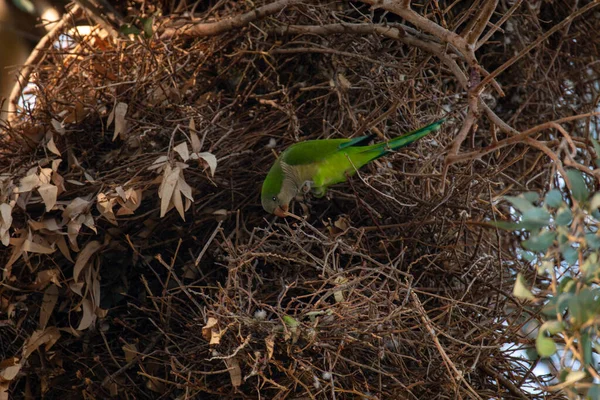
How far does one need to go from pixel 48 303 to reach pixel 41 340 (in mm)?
87

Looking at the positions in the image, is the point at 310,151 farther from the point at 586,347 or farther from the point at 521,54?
the point at 586,347

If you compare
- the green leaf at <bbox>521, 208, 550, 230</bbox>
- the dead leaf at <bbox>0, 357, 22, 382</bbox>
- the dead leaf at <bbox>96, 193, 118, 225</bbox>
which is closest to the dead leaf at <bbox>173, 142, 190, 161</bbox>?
the dead leaf at <bbox>96, 193, 118, 225</bbox>

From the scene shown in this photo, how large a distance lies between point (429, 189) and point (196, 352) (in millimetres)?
650

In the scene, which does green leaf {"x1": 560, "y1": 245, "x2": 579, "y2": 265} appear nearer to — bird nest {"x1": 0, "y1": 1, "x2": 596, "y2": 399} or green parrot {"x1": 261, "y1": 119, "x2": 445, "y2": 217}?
bird nest {"x1": 0, "y1": 1, "x2": 596, "y2": 399}

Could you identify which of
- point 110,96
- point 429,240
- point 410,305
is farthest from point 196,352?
point 110,96

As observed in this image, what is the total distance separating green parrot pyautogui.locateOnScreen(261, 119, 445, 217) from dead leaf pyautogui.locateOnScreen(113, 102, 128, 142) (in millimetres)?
374

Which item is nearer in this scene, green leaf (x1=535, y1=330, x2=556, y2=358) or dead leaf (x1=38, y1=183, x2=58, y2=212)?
green leaf (x1=535, y1=330, x2=556, y2=358)

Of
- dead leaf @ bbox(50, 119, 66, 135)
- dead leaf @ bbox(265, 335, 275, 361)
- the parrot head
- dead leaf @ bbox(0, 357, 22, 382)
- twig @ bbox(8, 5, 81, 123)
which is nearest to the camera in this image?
dead leaf @ bbox(265, 335, 275, 361)

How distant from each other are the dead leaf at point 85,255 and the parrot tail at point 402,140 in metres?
0.66

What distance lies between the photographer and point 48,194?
1.49 metres

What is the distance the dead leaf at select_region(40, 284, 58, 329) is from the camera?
1488 mm

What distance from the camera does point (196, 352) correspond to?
1.38m

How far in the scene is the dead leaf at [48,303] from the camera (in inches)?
58.6

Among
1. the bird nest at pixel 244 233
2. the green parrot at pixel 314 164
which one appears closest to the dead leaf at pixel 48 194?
the bird nest at pixel 244 233
